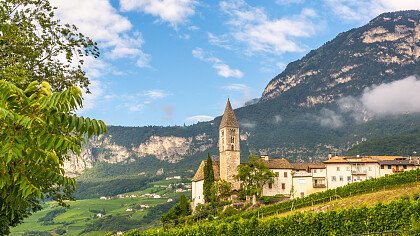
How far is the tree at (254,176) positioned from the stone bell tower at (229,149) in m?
6.73

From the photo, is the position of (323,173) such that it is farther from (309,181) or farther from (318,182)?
(309,181)

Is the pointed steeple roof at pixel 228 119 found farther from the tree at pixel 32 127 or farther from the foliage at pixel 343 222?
the tree at pixel 32 127

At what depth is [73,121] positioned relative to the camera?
6.05m

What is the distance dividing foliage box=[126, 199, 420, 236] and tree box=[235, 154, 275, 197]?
3896 centimetres

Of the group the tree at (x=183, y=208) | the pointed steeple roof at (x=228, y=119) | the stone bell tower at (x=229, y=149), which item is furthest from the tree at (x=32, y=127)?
the pointed steeple roof at (x=228, y=119)

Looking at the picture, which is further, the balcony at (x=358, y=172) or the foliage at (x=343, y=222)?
the balcony at (x=358, y=172)

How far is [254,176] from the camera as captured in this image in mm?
84375

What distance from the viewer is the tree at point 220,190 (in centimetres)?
8712

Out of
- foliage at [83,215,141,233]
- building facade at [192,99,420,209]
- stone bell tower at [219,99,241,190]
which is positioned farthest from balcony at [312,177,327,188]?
foliage at [83,215,141,233]

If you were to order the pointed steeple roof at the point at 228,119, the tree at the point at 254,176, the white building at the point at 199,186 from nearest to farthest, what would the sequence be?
the tree at the point at 254,176
the white building at the point at 199,186
the pointed steeple roof at the point at 228,119

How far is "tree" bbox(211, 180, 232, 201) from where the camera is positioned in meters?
87.1

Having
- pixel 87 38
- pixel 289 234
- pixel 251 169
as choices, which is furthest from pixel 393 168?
pixel 87 38

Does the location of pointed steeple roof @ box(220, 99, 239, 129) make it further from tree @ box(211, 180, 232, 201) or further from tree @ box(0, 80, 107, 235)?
tree @ box(0, 80, 107, 235)

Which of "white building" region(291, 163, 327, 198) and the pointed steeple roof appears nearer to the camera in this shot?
"white building" region(291, 163, 327, 198)
